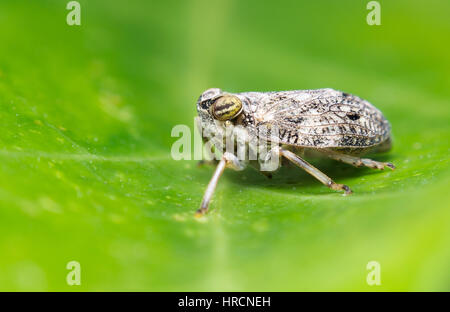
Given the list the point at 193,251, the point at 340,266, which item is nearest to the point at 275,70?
the point at 193,251

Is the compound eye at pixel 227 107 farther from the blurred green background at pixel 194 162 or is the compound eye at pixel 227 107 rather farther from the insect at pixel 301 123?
the blurred green background at pixel 194 162

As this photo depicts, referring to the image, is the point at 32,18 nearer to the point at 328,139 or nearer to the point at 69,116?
the point at 69,116

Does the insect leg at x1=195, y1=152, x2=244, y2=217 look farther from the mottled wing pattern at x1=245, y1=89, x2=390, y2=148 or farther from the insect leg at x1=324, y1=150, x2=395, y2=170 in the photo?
the insect leg at x1=324, y1=150, x2=395, y2=170

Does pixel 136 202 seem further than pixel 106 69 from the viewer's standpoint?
No

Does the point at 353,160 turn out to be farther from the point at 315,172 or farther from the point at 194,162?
the point at 194,162
